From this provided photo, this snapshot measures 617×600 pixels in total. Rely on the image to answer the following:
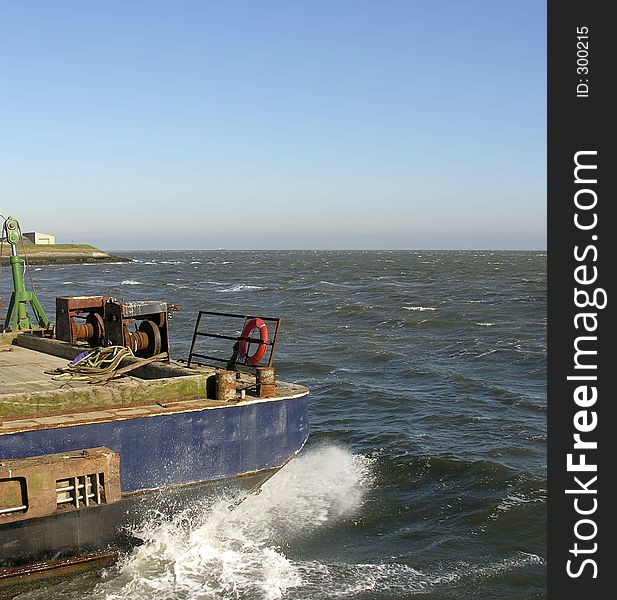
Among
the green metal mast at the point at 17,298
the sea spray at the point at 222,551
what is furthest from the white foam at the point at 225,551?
the green metal mast at the point at 17,298

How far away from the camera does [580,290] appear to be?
8.56 m

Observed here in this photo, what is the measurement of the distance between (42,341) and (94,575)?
5.67 meters

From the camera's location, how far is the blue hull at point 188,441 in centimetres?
782

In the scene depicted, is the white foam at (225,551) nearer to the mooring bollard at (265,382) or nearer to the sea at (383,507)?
the sea at (383,507)

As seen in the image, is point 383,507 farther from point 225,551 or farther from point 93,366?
point 93,366

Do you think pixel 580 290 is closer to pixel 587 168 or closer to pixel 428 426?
pixel 587 168

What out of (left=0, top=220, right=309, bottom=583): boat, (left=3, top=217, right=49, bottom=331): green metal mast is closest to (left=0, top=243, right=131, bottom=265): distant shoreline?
(left=3, top=217, right=49, bottom=331): green metal mast

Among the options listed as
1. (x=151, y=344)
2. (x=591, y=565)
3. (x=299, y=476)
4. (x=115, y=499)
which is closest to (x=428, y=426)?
(x=299, y=476)

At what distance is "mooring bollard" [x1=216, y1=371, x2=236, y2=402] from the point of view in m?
9.16

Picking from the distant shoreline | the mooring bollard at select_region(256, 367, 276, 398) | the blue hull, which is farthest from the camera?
the distant shoreline

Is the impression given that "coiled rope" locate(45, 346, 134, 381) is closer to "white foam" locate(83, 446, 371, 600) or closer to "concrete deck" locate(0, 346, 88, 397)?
"concrete deck" locate(0, 346, 88, 397)

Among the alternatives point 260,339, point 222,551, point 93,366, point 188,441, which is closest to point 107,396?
point 188,441

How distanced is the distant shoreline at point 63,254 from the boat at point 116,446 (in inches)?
4843

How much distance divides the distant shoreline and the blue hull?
123 meters
